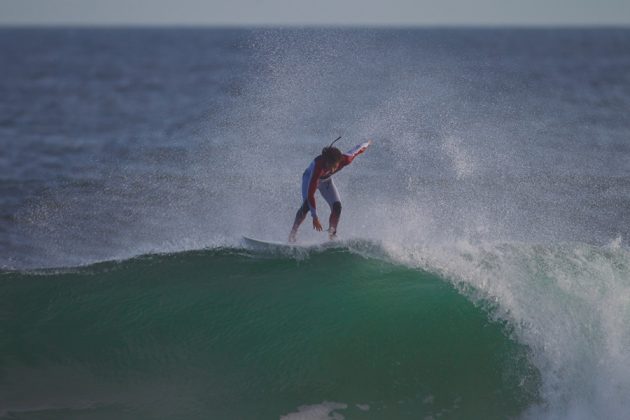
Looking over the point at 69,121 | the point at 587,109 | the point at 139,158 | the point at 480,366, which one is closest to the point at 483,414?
the point at 480,366

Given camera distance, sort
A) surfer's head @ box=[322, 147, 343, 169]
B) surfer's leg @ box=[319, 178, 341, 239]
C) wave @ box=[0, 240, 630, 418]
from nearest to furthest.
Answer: wave @ box=[0, 240, 630, 418] < surfer's head @ box=[322, 147, 343, 169] < surfer's leg @ box=[319, 178, 341, 239]

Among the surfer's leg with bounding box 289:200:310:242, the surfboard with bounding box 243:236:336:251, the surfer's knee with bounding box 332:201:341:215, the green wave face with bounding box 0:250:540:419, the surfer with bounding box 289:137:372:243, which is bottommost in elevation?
the green wave face with bounding box 0:250:540:419

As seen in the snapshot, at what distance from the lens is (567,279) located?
8.06 m

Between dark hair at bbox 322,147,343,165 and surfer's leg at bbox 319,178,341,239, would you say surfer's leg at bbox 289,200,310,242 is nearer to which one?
surfer's leg at bbox 319,178,341,239

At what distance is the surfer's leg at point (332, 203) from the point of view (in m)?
9.90

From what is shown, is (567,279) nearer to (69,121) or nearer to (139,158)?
(139,158)

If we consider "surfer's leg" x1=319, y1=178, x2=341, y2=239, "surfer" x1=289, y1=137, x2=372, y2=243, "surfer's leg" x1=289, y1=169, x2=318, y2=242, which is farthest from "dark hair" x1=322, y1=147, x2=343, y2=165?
"surfer's leg" x1=319, y1=178, x2=341, y2=239

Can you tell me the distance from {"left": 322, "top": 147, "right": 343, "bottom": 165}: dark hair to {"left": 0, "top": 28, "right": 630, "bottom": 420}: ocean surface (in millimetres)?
1025

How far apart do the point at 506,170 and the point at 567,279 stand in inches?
331

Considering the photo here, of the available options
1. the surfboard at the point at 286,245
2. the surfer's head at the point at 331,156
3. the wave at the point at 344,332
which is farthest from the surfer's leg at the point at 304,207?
the wave at the point at 344,332

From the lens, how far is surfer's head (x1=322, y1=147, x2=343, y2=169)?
9.33 metres

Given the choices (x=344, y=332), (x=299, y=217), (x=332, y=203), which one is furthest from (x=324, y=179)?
(x=344, y=332)

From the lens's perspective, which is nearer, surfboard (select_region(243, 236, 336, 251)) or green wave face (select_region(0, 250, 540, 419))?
green wave face (select_region(0, 250, 540, 419))

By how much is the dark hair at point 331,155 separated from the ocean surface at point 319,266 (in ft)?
3.36
